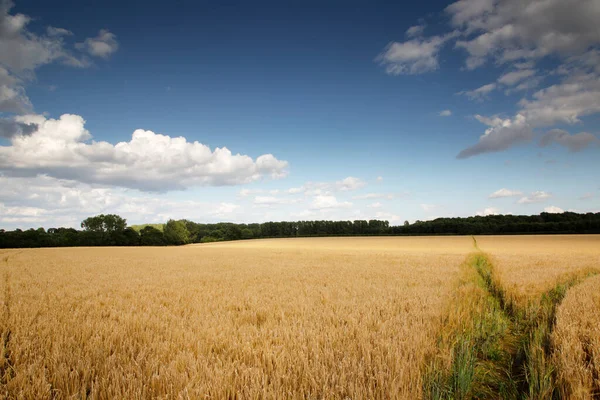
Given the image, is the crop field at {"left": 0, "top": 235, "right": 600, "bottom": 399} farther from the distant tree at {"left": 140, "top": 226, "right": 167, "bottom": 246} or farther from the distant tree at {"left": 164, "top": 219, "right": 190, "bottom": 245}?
the distant tree at {"left": 164, "top": 219, "right": 190, "bottom": 245}

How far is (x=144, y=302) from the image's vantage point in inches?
316

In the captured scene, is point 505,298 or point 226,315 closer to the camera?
point 226,315

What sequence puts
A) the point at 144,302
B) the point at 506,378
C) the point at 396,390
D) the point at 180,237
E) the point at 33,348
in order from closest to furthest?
the point at 396,390, the point at 506,378, the point at 33,348, the point at 144,302, the point at 180,237

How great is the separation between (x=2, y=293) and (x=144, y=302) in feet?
20.6

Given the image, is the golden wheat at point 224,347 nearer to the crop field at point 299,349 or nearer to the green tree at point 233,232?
the crop field at point 299,349

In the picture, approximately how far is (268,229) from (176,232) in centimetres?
3370

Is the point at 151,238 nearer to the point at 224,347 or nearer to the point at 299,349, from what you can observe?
the point at 224,347

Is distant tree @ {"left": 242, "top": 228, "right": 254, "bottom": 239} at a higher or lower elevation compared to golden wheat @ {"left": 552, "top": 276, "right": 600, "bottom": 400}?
lower

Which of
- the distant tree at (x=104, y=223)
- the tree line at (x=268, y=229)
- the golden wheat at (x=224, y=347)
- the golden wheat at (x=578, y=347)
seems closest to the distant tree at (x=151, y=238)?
the tree line at (x=268, y=229)

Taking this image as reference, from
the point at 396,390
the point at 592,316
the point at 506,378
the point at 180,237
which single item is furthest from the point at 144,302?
the point at 180,237

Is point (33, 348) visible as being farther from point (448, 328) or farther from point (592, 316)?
point (592, 316)

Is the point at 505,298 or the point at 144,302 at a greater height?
the point at 144,302

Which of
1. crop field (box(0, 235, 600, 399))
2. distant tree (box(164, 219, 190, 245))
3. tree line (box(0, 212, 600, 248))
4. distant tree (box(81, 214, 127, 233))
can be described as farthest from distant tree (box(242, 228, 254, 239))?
crop field (box(0, 235, 600, 399))

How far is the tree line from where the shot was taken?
228 feet
